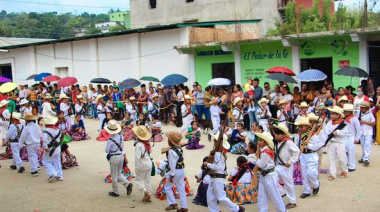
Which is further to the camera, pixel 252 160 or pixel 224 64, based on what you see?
pixel 224 64

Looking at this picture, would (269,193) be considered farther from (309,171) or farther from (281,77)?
(281,77)

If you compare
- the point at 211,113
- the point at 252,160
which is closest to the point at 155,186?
the point at 252,160

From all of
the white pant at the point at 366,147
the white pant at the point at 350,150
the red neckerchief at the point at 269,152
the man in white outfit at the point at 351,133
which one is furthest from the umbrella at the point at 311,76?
the red neckerchief at the point at 269,152

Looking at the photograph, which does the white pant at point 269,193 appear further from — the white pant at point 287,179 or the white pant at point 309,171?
the white pant at point 309,171

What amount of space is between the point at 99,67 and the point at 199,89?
392 inches

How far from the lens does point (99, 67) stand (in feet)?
84.0

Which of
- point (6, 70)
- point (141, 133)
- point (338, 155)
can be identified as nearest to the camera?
point (141, 133)

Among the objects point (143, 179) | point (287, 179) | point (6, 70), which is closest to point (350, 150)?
point (287, 179)

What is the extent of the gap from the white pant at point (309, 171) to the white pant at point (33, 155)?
6.16 meters

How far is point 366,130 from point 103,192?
20.2 feet

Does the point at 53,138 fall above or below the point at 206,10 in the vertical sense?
below

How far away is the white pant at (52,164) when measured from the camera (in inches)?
403

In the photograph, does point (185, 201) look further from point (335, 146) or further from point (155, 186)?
point (335, 146)

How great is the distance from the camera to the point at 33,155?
10.9m
